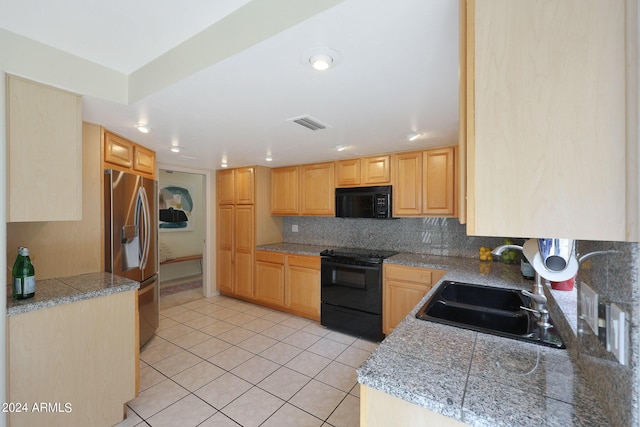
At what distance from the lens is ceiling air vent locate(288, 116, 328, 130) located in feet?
6.61

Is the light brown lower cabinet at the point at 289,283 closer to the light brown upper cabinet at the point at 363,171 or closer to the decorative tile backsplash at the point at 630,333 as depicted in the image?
the light brown upper cabinet at the point at 363,171

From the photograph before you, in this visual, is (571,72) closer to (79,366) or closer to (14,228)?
(79,366)

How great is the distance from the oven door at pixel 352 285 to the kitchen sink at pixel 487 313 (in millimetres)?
1164

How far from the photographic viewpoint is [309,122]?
6.91 feet

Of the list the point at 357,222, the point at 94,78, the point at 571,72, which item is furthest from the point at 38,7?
the point at 357,222

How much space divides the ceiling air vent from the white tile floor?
2.12m

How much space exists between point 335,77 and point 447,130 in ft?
4.43

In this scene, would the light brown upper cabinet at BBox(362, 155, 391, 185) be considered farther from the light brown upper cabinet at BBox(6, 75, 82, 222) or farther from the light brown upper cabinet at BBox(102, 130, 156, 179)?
the light brown upper cabinet at BBox(6, 75, 82, 222)

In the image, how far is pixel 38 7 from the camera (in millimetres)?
1189

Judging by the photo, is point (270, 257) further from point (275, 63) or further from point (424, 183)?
point (275, 63)

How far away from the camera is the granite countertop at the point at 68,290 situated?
144cm

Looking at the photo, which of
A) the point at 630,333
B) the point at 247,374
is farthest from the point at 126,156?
the point at 630,333

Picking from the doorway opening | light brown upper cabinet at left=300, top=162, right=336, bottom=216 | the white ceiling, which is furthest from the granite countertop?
the doorway opening

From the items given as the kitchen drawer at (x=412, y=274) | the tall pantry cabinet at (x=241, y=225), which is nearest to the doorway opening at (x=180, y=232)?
the tall pantry cabinet at (x=241, y=225)
